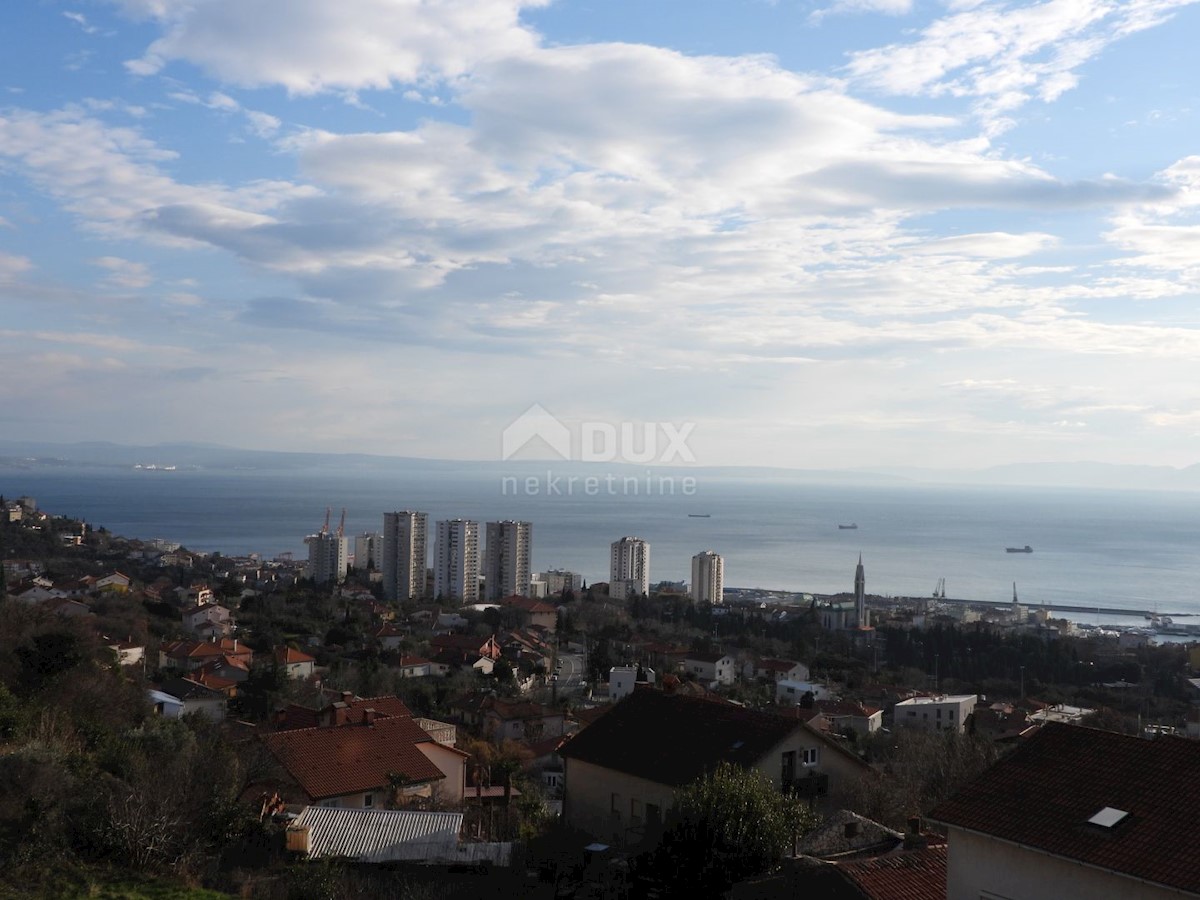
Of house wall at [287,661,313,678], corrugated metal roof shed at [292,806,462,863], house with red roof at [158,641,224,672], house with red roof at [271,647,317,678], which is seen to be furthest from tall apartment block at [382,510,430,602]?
corrugated metal roof shed at [292,806,462,863]

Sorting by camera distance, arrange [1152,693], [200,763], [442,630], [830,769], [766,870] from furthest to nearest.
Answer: [442,630] → [1152,693] → [830,769] → [200,763] → [766,870]

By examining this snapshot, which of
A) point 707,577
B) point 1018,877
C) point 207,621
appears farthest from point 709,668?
point 707,577

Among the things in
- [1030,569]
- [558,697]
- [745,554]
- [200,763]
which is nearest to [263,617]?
[558,697]

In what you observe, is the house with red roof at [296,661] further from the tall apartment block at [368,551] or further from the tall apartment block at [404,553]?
the tall apartment block at [368,551]

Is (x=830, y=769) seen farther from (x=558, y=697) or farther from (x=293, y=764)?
(x=558, y=697)

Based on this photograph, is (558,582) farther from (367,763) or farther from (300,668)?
(367,763)

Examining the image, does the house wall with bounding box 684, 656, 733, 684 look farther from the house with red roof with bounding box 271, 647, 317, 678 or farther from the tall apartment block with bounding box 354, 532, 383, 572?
the tall apartment block with bounding box 354, 532, 383, 572
